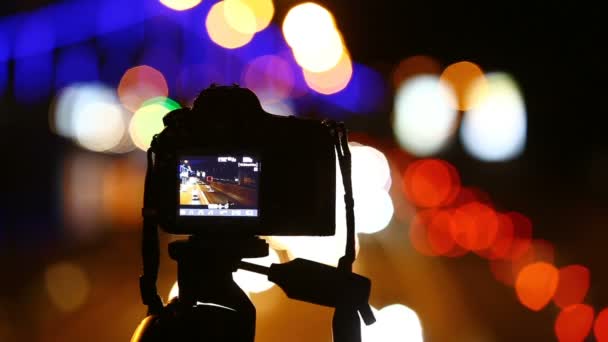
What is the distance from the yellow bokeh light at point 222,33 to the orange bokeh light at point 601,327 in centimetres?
235

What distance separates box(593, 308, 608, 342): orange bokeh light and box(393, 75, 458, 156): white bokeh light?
1343 mm

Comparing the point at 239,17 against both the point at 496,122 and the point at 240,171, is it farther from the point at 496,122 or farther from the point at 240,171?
the point at 240,171

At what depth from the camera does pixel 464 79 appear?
3.08 meters

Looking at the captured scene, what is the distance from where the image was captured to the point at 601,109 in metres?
2.40

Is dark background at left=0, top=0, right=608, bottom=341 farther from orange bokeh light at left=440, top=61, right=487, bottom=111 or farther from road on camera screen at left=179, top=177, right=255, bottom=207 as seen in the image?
road on camera screen at left=179, top=177, right=255, bottom=207

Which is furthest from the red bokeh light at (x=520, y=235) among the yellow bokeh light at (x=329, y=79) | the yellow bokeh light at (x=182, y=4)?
the yellow bokeh light at (x=182, y=4)

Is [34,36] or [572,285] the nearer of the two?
[34,36]

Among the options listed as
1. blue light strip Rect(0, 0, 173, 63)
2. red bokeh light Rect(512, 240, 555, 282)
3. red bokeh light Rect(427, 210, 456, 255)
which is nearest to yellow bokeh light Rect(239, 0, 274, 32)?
blue light strip Rect(0, 0, 173, 63)

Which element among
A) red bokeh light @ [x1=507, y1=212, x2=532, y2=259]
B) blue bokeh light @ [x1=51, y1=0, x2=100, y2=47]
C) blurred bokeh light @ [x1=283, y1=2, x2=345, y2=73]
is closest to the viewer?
blue bokeh light @ [x1=51, y1=0, x2=100, y2=47]

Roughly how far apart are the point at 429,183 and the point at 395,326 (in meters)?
1.45

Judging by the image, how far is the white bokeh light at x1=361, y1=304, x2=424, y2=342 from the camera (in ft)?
6.64

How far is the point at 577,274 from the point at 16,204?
3.12m

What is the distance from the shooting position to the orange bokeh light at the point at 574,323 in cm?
226

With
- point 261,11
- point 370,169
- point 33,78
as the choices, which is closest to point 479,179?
point 370,169
